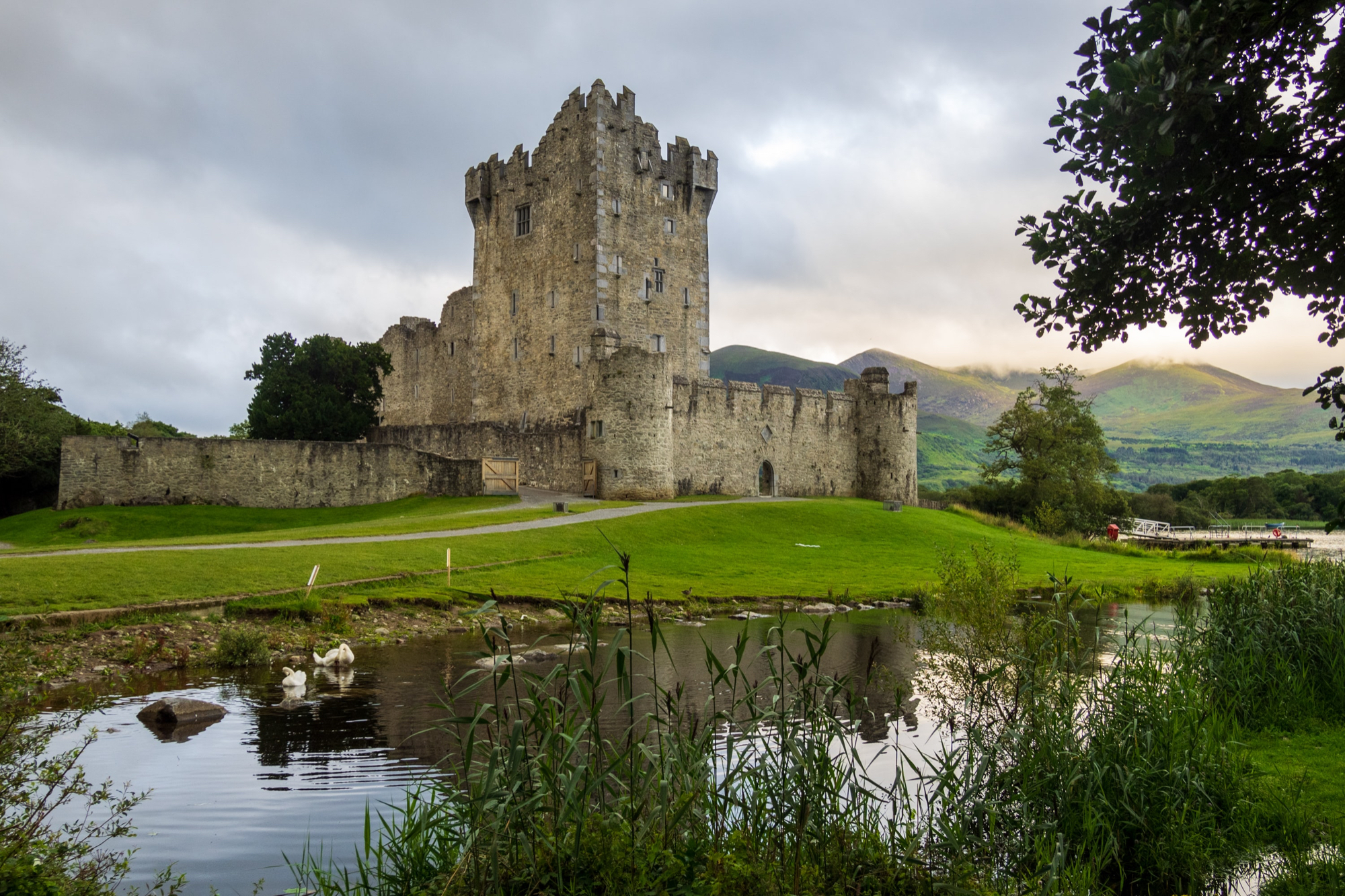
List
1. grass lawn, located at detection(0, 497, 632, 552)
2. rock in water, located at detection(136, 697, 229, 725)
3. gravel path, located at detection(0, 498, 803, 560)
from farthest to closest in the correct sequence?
grass lawn, located at detection(0, 497, 632, 552), gravel path, located at detection(0, 498, 803, 560), rock in water, located at detection(136, 697, 229, 725)

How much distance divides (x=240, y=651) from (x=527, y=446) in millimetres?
29237

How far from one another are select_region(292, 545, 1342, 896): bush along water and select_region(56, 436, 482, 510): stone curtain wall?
3160 cm

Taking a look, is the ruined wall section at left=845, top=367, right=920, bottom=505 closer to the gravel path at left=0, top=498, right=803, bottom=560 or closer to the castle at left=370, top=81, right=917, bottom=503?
the castle at left=370, top=81, right=917, bottom=503

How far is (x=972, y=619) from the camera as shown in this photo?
9375 mm

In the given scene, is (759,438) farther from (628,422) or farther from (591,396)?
(591,396)

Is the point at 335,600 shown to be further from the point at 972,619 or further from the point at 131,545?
the point at 972,619

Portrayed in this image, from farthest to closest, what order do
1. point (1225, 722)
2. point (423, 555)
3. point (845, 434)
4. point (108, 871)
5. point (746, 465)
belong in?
point (845, 434), point (746, 465), point (423, 555), point (1225, 722), point (108, 871)

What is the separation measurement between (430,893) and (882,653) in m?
11.7

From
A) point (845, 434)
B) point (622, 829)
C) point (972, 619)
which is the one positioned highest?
point (845, 434)

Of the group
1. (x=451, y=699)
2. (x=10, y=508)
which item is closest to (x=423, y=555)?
(x=451, y=699)

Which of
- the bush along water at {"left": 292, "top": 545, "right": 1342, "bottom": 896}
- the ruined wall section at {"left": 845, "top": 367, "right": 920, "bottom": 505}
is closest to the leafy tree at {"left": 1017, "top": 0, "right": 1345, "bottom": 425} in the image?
the bush along water at {"left": 292, "top": 545, "right": 1342, "bottom": 896}

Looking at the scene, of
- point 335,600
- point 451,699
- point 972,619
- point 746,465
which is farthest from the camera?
point 746,465

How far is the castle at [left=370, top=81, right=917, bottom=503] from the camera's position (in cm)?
4325

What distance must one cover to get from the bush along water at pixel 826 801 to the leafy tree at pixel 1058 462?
146 ft
